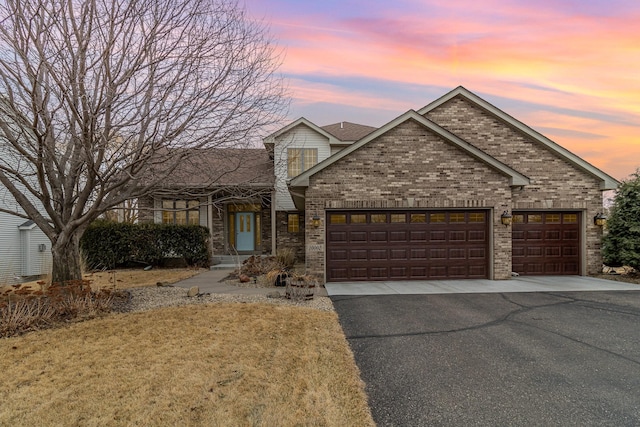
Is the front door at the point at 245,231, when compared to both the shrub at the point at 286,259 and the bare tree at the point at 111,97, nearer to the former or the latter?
the shrub at the point at 286,259

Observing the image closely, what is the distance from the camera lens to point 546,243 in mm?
11219

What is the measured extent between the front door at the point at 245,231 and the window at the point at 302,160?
10.6 feet

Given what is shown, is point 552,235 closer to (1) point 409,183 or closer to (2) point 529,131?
(2) point 529,131

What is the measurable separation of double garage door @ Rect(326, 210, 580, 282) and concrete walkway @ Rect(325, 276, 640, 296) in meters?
0.36

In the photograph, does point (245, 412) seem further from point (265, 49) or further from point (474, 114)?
point (474, 114)

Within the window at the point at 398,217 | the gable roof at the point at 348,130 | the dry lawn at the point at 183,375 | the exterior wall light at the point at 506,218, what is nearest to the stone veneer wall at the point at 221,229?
the gable roof at the point at 348,130

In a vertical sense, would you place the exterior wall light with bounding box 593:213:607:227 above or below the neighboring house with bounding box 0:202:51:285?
above

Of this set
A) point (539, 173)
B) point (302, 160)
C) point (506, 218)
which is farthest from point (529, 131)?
point (302, 160)

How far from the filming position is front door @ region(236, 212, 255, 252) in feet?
53.4

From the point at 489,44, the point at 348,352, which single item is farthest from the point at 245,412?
the point at 489,44

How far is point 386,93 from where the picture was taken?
13859 millimetres

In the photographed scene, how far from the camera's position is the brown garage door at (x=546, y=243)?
11.1m

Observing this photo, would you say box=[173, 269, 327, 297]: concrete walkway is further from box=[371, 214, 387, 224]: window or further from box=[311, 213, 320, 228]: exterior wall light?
box=[371, 214, 387, 224]: window

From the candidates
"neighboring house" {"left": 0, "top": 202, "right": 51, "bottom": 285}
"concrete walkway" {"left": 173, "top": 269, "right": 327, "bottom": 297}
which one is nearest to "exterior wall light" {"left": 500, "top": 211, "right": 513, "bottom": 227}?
"concrete walkway" {"left": 173, "top": 269, "right": 327, "bottom": 297}
